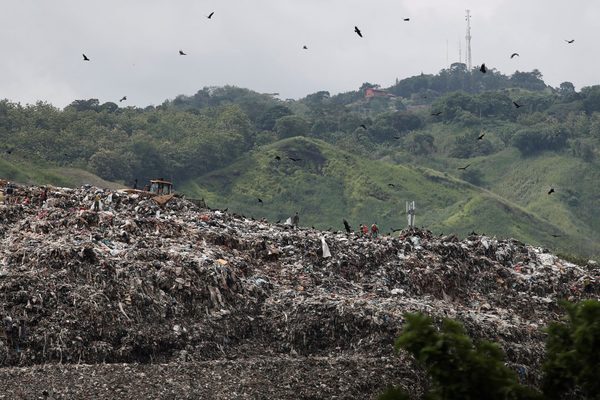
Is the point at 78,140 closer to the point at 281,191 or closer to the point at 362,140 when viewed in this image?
the point at 281,191

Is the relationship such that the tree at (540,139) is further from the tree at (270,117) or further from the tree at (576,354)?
the tree at (576,354)

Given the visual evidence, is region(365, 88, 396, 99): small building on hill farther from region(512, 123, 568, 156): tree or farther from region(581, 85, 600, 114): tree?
region(512, 123, 568, 156): tree

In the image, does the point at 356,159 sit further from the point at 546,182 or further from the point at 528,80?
the point at 528,80

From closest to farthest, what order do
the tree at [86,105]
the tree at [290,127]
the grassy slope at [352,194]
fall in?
1. the grassy slope at [352,194]
2. the tree at [86,105]
3. the tree at [290,127]

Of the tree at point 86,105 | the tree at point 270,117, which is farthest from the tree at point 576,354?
the tree at point 270,117

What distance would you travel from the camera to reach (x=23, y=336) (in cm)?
1293

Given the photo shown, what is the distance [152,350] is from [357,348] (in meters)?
2.97

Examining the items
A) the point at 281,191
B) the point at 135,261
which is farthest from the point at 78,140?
the point at 135,261

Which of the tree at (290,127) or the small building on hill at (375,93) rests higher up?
the small building on hill at (375,93)

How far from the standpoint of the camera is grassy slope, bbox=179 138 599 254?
173 feet

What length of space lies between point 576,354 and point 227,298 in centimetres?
839

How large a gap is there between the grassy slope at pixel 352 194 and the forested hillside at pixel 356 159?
11cm

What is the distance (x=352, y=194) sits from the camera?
5803 centimetres

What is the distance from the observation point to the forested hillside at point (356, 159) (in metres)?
53.6
